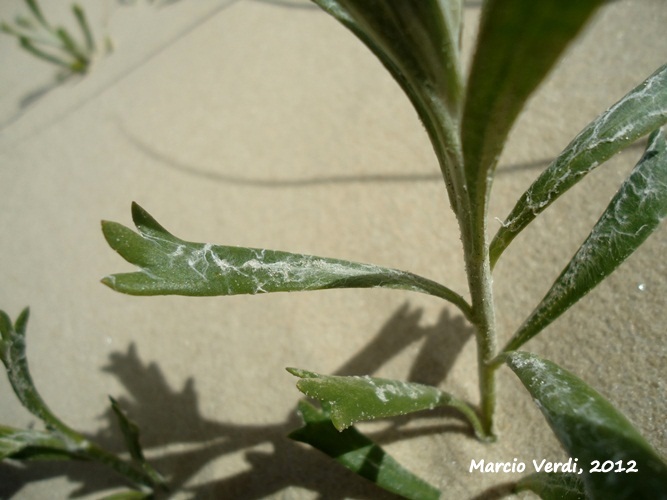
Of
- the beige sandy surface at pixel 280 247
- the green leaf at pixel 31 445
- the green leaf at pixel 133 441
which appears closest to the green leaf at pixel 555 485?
the beige sandy surface at pixel 280 247

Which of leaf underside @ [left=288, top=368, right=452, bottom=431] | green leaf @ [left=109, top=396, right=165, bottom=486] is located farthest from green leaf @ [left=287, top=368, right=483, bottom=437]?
green leaf @ [left=109, top=396, right=165, bottom=486]

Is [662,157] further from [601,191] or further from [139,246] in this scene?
[139,246]

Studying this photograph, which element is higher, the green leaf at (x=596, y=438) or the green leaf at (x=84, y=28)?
the green leaf at (x=84, y=28)

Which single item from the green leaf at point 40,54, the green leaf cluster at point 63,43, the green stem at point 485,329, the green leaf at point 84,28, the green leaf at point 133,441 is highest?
the green leaf at point 84,28

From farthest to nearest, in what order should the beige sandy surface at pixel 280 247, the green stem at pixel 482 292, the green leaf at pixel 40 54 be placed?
the green leaf at pixel 40 54
the beige sandy surface at pixel 280 247
the green stem at pixel 482 292

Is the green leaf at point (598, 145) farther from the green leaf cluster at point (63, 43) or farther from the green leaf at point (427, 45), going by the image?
the green leaf cluster at point (63, 43)

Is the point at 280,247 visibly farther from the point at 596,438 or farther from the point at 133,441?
the point at 596,438

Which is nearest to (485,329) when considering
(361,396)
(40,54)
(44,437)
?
(361,396)
